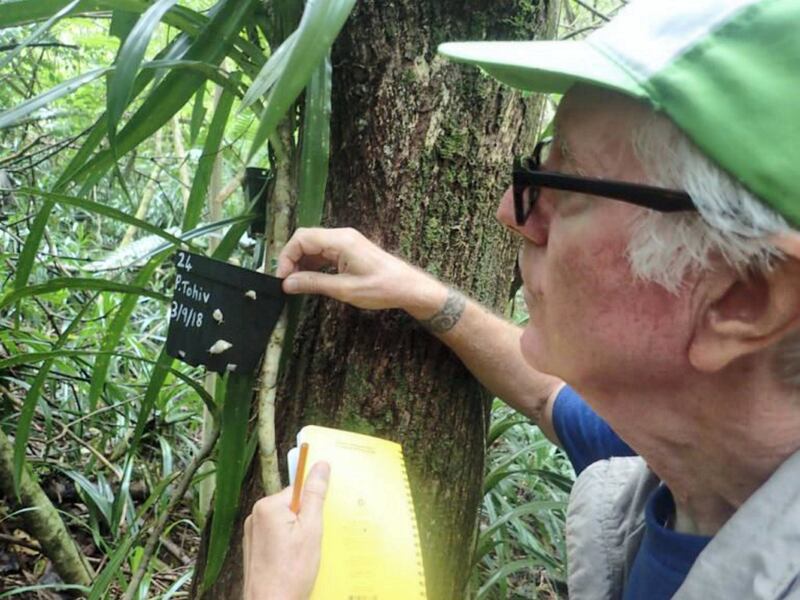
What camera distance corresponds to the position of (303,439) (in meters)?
0.84

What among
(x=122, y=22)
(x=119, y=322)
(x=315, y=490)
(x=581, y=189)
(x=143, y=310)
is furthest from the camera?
(x=143, y=310)

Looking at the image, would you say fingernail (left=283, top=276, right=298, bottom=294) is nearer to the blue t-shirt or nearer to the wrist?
the wrist

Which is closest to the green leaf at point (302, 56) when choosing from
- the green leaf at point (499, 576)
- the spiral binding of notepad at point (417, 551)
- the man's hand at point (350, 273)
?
the man's hand at point (350, 273)

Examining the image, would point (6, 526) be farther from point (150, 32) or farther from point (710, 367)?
point (710, 367)

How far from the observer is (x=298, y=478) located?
80 centimetres

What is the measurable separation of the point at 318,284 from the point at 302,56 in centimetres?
31

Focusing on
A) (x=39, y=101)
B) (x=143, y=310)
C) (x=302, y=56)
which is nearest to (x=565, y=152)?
(x=302, y=56)

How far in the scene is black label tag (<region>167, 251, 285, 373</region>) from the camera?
2.94ft

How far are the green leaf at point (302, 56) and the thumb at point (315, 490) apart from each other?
0.36 m

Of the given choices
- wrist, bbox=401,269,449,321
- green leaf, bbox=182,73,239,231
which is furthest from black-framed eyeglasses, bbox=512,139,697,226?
green leaf, bbox=182,73,239,231

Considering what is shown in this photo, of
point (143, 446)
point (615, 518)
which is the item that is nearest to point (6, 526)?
point (143, 446)

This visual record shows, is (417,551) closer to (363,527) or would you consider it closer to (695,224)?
(363,527)

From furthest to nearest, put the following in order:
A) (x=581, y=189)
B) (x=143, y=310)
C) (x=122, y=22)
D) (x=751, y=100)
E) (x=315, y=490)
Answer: (x=143, y=310), (x=122, y=22), (x=315, y=490), (x=581, y=189), (x=751, y=100)

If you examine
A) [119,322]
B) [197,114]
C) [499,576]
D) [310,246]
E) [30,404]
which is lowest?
[499,576]
